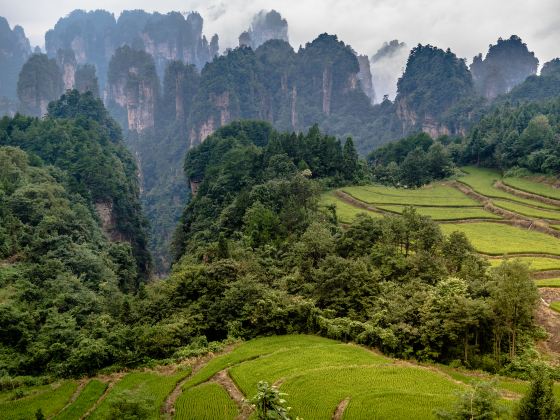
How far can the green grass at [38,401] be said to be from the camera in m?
17.3

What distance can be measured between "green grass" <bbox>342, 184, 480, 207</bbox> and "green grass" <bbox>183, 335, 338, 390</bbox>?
2547 centimetres

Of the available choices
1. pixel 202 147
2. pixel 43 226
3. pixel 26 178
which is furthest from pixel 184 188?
pixel 43 226

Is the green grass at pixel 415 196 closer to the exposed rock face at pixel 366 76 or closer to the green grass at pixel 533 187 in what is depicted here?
the green grass at pixel 533 187

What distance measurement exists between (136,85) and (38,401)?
383 feet

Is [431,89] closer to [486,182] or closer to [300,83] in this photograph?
[300,83]

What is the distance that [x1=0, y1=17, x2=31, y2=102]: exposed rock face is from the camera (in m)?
144

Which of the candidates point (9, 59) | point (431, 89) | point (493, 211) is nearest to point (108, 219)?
point (493, 211)

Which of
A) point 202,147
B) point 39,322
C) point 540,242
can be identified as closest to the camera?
point 39,322

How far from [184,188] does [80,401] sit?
8041 centimetres

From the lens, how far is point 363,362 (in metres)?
19.1

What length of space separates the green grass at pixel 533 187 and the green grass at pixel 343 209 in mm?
15074

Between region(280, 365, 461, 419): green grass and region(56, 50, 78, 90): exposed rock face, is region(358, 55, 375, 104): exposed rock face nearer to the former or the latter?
region(56, 50, 78, 90): exposed rock face

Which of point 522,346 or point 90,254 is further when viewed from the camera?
point 90,254

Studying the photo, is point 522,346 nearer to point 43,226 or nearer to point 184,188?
point 43,226
